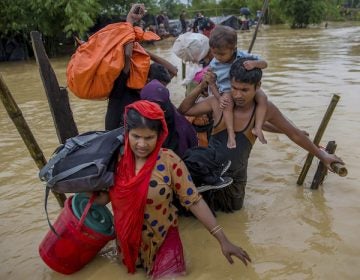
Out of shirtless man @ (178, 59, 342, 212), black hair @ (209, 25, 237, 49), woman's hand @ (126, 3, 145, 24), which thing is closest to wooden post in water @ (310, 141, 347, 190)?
shirtless man @ (178, 59, 342, 212)

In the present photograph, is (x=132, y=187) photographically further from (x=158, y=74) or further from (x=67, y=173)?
(x=158, y=74)

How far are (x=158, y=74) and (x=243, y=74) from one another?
75 cm

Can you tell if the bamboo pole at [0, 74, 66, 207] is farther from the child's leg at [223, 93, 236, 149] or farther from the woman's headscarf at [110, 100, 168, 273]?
the child's leg at [223, 93, 236, 149]

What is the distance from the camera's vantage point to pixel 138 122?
2.45 meters

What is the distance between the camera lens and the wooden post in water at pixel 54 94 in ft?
11.7

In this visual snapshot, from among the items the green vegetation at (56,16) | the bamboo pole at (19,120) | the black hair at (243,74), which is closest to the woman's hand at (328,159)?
the black hair at (243,74)

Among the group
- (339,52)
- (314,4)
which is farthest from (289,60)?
(314,4)

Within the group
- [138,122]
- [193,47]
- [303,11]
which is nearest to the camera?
[138,122]

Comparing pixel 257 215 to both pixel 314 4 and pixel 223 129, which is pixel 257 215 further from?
pixel 314 4

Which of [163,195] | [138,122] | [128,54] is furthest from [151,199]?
[128,54]

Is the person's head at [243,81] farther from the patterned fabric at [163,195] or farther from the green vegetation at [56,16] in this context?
the green vegetation at [56,16]

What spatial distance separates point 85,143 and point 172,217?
709mm

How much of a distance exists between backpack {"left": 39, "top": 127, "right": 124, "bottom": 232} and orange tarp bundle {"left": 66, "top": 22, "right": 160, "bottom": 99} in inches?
28.7

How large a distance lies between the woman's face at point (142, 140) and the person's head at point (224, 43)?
1.25m
